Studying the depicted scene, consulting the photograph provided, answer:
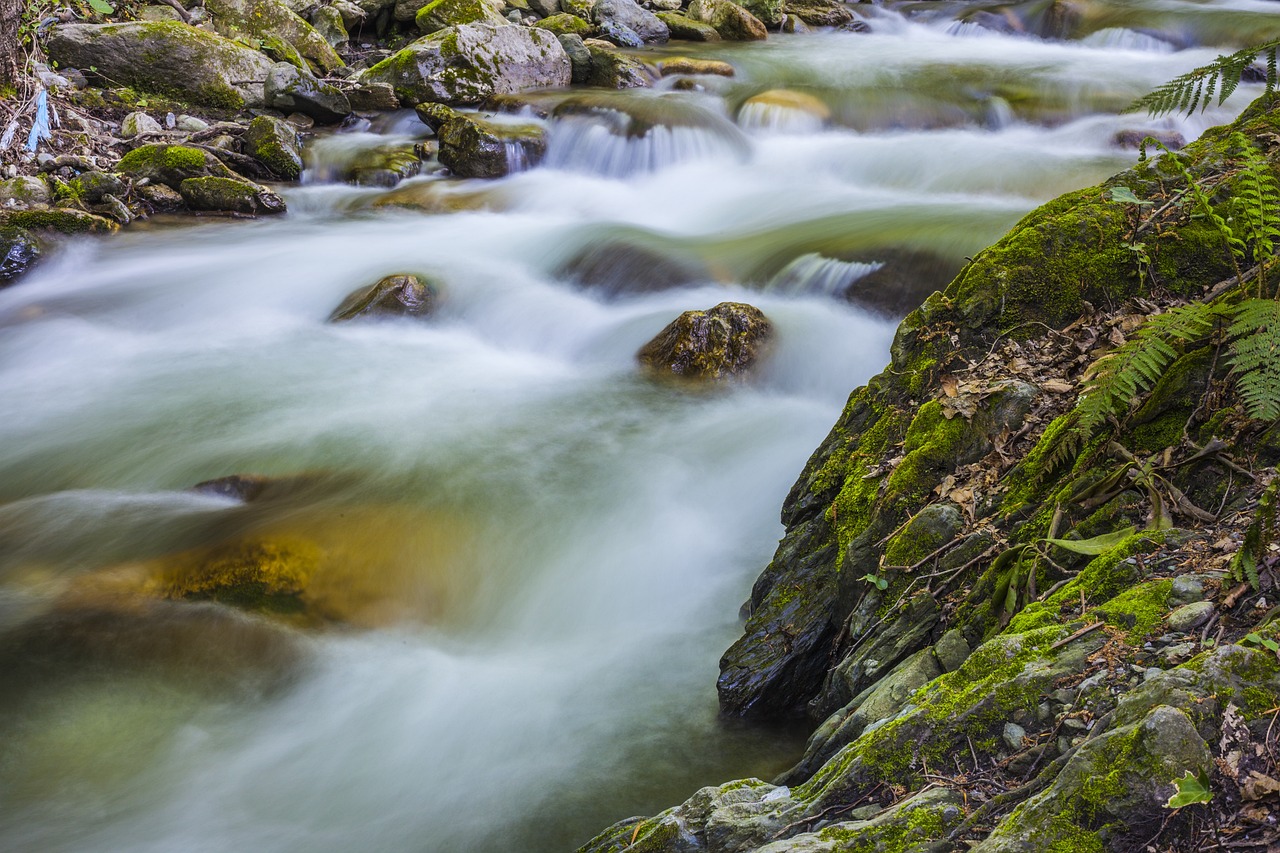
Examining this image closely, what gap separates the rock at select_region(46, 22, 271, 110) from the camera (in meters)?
13.8

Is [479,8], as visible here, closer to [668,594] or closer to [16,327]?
[16,327]

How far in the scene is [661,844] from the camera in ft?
7.90

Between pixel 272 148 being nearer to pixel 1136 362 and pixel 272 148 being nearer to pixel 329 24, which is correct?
pixel 329 24

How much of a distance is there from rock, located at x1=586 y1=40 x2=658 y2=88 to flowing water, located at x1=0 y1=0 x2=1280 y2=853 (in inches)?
44.7

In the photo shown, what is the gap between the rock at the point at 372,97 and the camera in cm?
1473

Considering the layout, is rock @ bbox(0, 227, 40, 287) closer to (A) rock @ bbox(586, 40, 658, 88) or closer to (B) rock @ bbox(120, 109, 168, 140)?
(B) rock @ bbox(120, 109, 168, 140)

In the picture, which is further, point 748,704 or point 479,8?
point 479,8

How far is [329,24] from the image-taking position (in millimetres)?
18312

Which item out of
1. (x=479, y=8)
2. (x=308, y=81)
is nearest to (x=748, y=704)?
(x=308, y=81)

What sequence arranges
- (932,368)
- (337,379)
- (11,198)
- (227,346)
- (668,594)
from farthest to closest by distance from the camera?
(11,198)
(227,346)
(337,379)
(668,594)
(932,368)

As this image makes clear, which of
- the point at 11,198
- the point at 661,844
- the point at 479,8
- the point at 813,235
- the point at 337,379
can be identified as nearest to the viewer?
the point at 661,844

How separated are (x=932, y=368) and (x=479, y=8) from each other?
16.1 m

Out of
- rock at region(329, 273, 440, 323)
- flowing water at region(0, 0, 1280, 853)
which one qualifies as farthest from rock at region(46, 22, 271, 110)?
rock at region(329, 273, 440, 323)

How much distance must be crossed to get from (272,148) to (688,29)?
Result: 9929 mm
